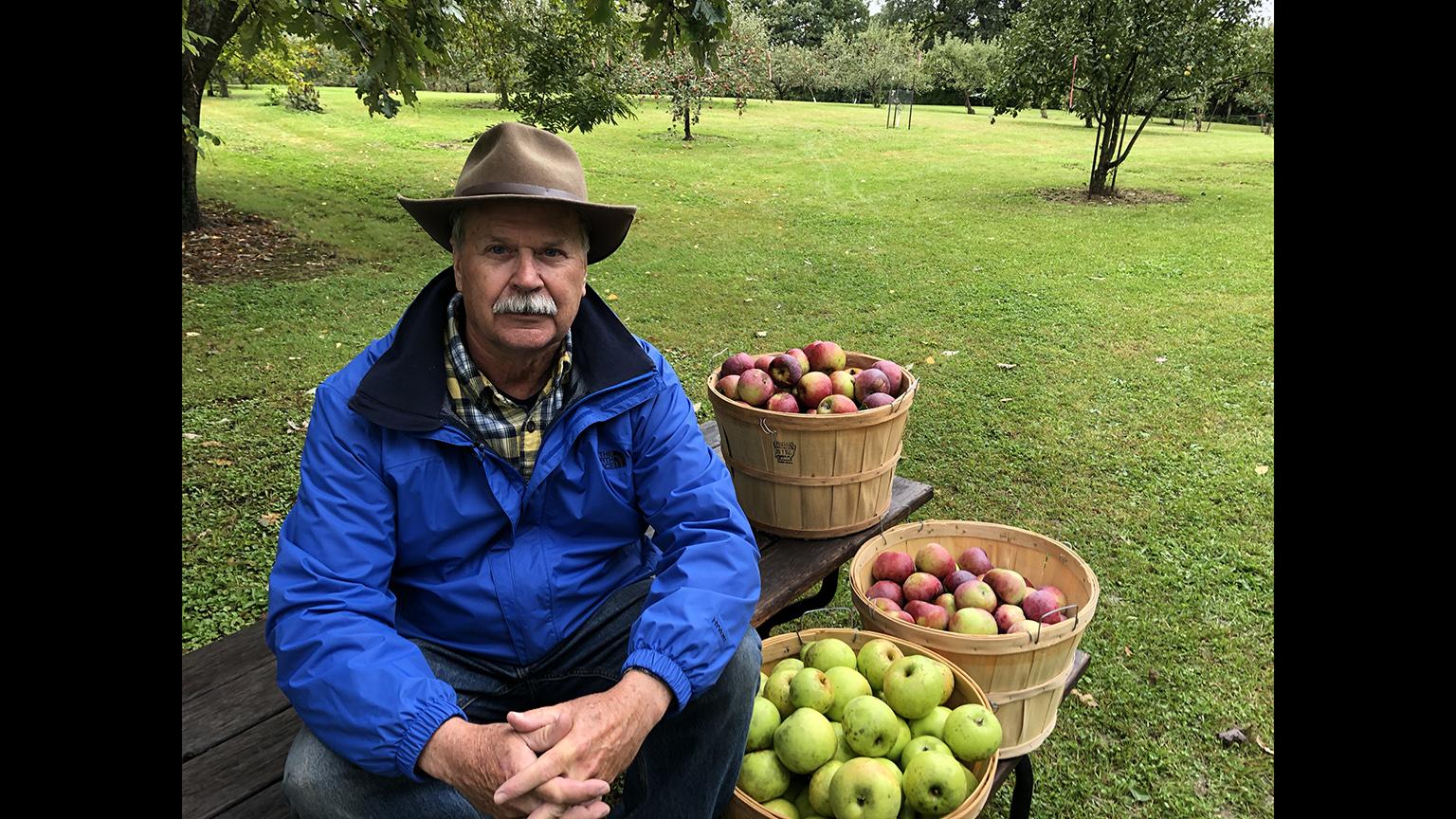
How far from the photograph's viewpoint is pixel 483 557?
228 centimetres

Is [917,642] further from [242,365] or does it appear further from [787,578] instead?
[242,365]

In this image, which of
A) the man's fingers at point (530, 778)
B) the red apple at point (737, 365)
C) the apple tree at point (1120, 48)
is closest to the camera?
the man's fingers at point (530, 778)

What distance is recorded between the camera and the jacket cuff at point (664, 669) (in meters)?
2.01

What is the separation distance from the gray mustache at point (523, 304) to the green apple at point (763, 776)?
125 cm

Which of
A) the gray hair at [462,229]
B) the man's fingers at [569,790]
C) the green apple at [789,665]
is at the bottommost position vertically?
the green apple at [789,665]

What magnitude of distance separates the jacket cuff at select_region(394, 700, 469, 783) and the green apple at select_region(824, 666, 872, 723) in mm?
1049

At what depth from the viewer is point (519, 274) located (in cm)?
227

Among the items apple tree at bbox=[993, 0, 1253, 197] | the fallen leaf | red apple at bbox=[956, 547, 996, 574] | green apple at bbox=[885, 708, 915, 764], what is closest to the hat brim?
green apple at bbox=[885, 708, 915, 764]

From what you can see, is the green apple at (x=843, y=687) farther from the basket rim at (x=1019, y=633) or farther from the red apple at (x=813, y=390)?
the red apple at (x=813, y=390)

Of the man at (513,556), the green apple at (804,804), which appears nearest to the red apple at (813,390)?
the man at (513,556)

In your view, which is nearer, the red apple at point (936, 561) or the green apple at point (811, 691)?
the green apple at point (811, 691)

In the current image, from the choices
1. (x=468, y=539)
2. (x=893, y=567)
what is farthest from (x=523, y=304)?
(x=893, y=567)
